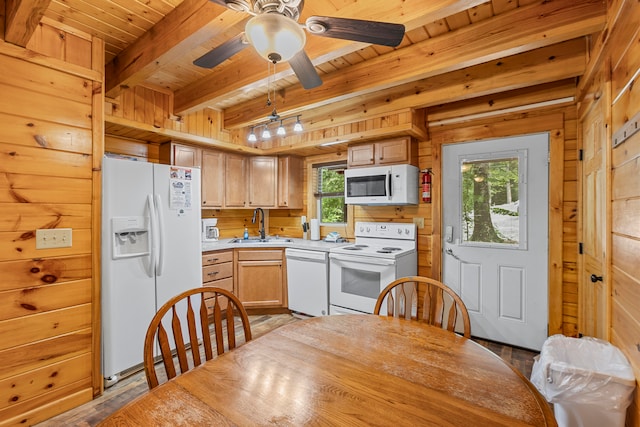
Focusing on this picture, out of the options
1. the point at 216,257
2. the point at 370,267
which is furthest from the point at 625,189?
the point at 216,257

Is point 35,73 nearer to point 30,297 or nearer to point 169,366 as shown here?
point 30,297

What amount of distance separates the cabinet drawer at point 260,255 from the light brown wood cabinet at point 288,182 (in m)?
0.74

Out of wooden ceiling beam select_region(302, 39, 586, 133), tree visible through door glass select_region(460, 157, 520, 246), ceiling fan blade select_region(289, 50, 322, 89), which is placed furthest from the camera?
tree visible through door glass select_region(460, 157, 520, 246)

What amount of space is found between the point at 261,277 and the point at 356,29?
2916 mm

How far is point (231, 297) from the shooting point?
4.81 ft

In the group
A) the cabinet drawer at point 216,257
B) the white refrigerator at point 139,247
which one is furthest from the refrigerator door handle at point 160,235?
the cabinet drawer at point 216,257

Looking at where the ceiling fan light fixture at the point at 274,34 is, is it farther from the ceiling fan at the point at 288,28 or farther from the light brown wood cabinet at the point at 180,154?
the light brown wood cabinet at the point at 180,154

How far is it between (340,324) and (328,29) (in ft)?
4.39

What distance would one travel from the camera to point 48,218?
1921mm

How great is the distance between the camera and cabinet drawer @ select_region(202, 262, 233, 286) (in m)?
3.28

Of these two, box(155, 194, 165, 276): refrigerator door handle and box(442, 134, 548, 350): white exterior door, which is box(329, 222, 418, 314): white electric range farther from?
box(155, 194, 165, 276): refrigerator door handle

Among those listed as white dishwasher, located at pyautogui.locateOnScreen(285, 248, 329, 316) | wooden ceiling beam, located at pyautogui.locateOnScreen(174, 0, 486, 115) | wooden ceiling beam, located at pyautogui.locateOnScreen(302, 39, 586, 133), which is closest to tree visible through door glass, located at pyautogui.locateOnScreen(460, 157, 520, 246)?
wooden ceiling beam, located at pyautogui.locateOnScreen(302, 39, 586, 133)

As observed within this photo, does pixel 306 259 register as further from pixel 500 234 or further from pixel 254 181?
pixel 500 234

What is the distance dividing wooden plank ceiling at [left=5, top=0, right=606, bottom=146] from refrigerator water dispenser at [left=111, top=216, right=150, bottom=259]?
1072 mm
